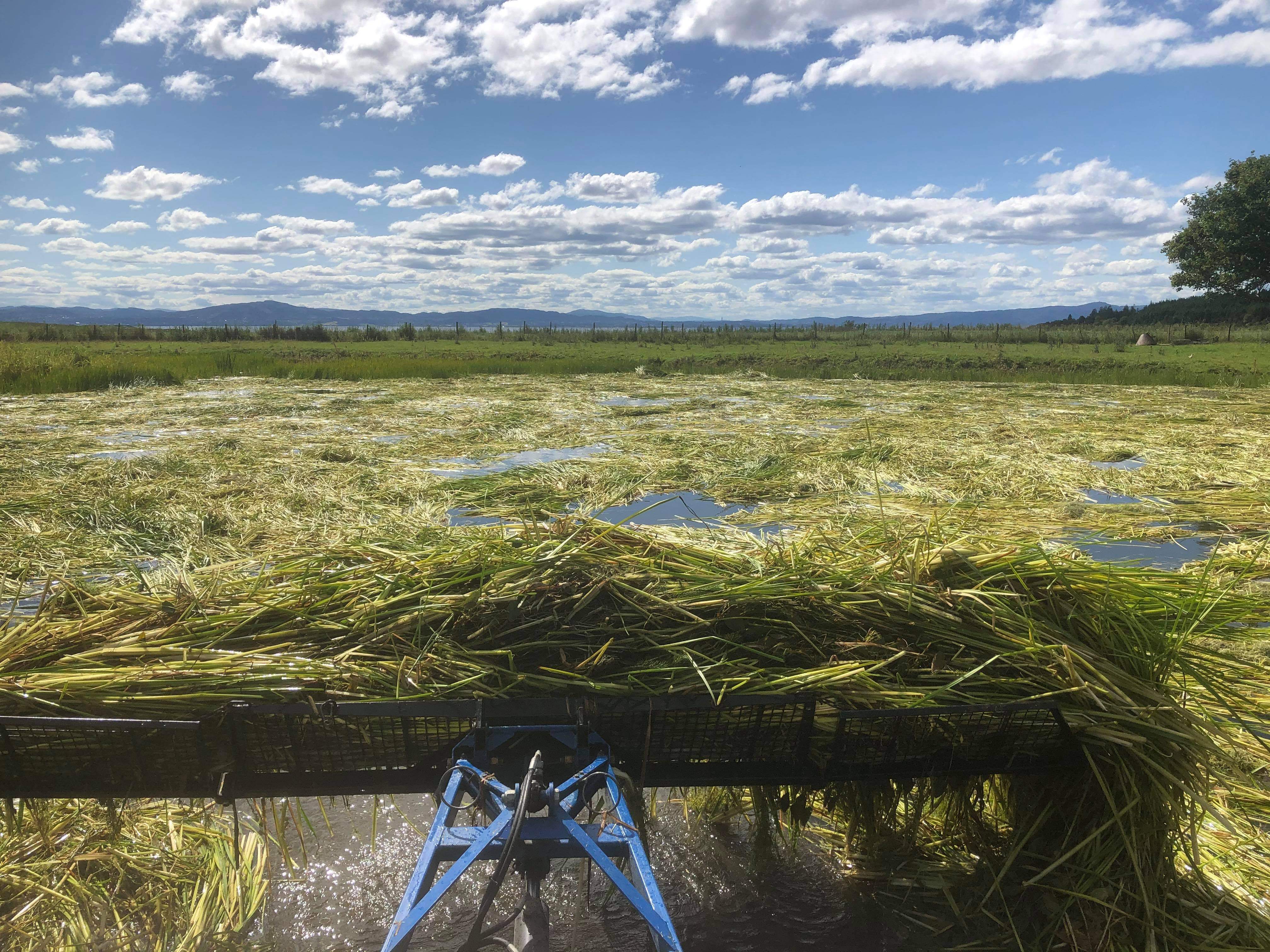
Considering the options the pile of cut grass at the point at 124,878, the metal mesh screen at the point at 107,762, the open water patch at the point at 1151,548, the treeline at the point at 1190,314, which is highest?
the treeline at the point at 1190,314

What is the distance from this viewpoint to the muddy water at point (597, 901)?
222 centimetres

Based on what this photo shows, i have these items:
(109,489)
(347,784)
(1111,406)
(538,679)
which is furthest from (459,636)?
(1111,406)

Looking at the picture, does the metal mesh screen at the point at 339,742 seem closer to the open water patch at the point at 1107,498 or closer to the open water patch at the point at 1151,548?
the open water patch at the point at 1151,548

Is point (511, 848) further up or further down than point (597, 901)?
further up

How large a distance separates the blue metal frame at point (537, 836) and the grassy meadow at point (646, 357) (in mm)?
18455

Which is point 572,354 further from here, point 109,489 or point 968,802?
point 968,802

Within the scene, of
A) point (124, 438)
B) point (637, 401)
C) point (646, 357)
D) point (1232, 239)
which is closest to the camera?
point (124, 438)

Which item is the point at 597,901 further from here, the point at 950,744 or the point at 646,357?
the point at 646,357

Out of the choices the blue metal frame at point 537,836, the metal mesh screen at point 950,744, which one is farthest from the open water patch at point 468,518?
the metal mesh screen at point 950,744

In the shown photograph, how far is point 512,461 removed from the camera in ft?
27.1

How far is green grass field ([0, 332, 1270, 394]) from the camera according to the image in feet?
59.5

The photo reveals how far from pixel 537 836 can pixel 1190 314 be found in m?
60.0

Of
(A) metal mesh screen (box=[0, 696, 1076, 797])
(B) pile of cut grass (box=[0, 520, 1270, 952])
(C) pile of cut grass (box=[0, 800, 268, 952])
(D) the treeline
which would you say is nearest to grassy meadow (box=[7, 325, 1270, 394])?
(D) the treeline

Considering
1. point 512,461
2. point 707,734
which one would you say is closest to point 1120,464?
point 512,461
